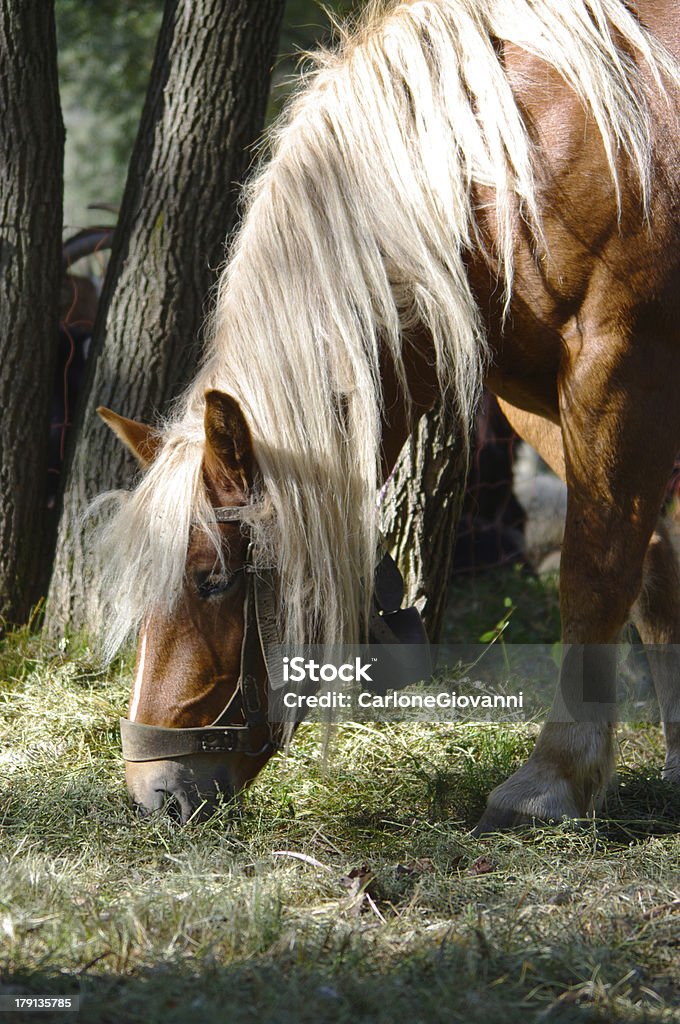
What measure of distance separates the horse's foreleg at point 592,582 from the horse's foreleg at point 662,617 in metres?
0.55

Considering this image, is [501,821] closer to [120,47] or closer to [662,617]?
[662,617]

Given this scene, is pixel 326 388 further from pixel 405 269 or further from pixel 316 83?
pixel 316 83

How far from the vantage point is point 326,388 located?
80.3 inches

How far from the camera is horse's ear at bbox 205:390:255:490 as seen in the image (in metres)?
1.89

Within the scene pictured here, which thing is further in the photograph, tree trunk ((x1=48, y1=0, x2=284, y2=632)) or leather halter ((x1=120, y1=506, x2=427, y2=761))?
tree trunk ((x1=48, y1=0, x2=284, y2=632))

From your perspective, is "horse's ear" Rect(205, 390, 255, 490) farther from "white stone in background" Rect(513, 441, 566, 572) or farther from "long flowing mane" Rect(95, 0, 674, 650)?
"white stone in background" Rect(513, 441, 566, 572)

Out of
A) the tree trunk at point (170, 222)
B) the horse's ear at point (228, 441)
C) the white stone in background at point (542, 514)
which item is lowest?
the horse's ear at point (228, 441)

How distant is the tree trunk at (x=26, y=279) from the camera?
3174 millimetres

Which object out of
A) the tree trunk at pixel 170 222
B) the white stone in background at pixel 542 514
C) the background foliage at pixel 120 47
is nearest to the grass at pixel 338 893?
the tree trunk at pixel 170 222

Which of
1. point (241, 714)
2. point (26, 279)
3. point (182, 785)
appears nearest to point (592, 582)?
point (241, 714)

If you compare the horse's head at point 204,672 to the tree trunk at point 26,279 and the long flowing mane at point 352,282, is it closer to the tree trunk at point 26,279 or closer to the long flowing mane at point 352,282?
the long flowing mane at point 352,282

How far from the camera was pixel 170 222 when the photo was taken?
10.8 feet

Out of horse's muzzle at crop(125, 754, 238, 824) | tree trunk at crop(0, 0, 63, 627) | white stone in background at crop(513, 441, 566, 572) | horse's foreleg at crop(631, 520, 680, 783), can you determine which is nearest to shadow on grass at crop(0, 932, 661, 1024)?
horse's muzzle at crop(125, 754, 238, 824)

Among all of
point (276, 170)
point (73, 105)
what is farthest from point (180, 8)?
point (73, 105)
